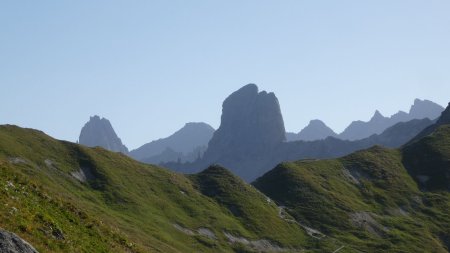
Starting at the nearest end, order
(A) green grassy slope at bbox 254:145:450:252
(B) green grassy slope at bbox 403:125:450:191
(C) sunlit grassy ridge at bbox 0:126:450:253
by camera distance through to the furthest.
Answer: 1. (C) sunlit grassy ridge at bbox 0:126:450:253
2. (A) green grassy slope at bbox 254:145:450:252
3. (B) green grassy slope at bbox 403:125:450:191

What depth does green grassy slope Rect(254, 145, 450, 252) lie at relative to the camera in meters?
126

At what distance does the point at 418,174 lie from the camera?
171 meters

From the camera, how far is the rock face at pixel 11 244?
2100cm

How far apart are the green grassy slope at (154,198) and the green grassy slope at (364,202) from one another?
10816mm

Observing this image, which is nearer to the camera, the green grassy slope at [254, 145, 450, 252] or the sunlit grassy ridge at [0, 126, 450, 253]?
the sunlit grassy ridge at [0, 126, 450, 253]

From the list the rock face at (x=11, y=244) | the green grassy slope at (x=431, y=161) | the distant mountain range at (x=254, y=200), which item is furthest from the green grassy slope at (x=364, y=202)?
the rock face at (x=11, y=244)

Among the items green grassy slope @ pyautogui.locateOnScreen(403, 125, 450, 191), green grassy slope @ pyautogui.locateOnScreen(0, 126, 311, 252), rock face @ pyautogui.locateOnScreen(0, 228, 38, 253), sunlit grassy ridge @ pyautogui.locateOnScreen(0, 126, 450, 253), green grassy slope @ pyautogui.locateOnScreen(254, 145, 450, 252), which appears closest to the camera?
rock face @ pyautogui.locateOnScreen(0, 228, 38, 253)

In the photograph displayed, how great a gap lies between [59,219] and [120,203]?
78915 millimetres

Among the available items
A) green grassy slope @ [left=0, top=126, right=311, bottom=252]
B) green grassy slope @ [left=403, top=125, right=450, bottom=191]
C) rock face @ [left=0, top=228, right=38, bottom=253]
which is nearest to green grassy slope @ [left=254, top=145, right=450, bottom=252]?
green grassy slope @ [left=403, top=125, right=450, bottom=191]

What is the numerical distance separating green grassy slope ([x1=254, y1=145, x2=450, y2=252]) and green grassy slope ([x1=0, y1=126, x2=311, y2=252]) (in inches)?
426

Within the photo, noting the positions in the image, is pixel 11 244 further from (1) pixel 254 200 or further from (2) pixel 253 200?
(1) pixel 254 200

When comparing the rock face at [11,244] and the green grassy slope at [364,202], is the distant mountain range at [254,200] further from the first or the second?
the rock face at [11,244]

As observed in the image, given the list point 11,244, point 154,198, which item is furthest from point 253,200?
point 11,244

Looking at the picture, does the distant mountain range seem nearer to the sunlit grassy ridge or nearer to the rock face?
the sunlit grassy ridge
